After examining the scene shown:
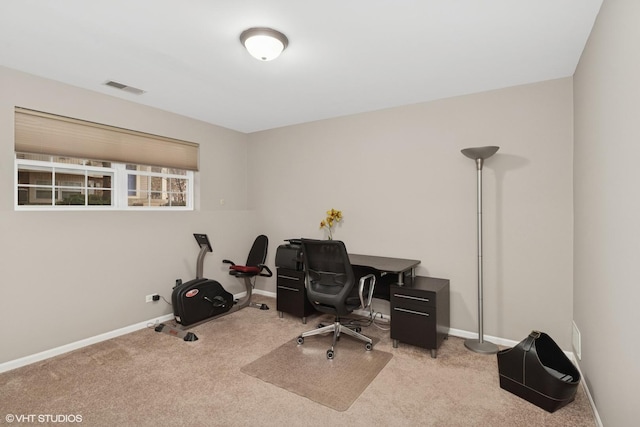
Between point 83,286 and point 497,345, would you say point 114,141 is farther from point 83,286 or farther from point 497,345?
point 497,345

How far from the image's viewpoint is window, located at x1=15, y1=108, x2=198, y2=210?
2922 millimetres

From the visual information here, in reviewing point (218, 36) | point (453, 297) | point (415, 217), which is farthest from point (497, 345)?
point (218, 36)

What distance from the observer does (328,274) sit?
3.04 meters

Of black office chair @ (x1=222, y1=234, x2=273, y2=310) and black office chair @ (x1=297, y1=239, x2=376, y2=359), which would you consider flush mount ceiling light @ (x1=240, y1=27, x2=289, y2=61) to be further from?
black office chair @ (x1=222, y1=234, x2=273, y2=310)

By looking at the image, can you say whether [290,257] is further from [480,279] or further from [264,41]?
[264,41]

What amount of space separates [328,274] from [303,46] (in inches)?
75.8

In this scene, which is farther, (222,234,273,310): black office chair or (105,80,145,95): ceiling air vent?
(222,234,273,310): black office chair

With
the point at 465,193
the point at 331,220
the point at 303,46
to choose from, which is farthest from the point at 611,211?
the point at 331,220

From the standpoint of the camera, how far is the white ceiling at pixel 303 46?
196cm

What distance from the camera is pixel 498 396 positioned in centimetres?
230

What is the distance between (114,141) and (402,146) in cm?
314

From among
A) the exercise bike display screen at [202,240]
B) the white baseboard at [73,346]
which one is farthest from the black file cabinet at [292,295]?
the white baseboard at [73,346]

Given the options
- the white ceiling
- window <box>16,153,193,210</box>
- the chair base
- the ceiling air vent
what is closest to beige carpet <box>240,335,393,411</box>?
the chair base

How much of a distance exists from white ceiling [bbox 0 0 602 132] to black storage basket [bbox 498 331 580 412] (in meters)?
2.09
